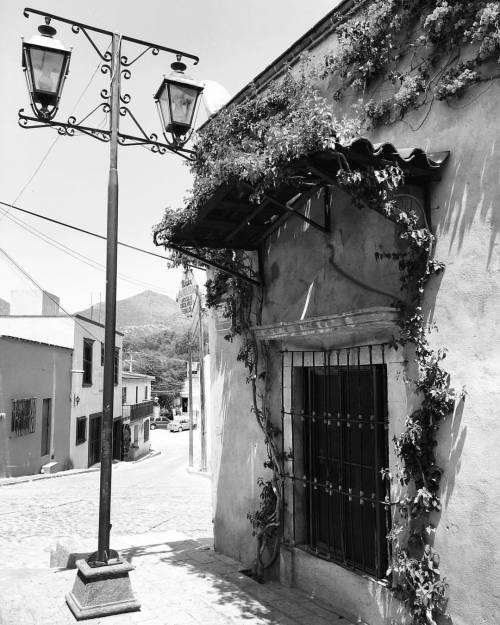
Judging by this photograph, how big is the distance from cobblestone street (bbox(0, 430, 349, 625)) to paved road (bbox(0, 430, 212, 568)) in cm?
2

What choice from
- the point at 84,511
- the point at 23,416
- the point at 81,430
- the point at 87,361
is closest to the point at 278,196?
the point at 84,511

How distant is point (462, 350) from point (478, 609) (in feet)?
5.77

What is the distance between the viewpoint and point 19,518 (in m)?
10.4

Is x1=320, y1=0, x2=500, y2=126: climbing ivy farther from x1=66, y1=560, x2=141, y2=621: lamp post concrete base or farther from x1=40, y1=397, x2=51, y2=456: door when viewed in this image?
x1=40, y1=397, x2=51, y2=456: door

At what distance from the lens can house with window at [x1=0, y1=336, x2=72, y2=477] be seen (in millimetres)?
18156

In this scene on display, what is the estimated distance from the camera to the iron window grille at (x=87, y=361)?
85.9 feet

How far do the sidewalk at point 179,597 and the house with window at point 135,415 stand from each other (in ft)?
93.9

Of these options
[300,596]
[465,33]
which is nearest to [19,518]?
[300,596]

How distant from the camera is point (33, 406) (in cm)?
2022

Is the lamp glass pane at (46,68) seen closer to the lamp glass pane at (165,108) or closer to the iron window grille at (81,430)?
the lamp glass pane at (165,108)

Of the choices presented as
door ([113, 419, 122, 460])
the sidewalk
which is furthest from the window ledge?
door ([113, 419, 122, 460])

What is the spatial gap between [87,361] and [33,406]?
6583mm

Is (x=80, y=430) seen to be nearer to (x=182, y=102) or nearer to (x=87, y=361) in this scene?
(x=87, y=361)

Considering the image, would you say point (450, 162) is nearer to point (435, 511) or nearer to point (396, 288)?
point (396, 288)
